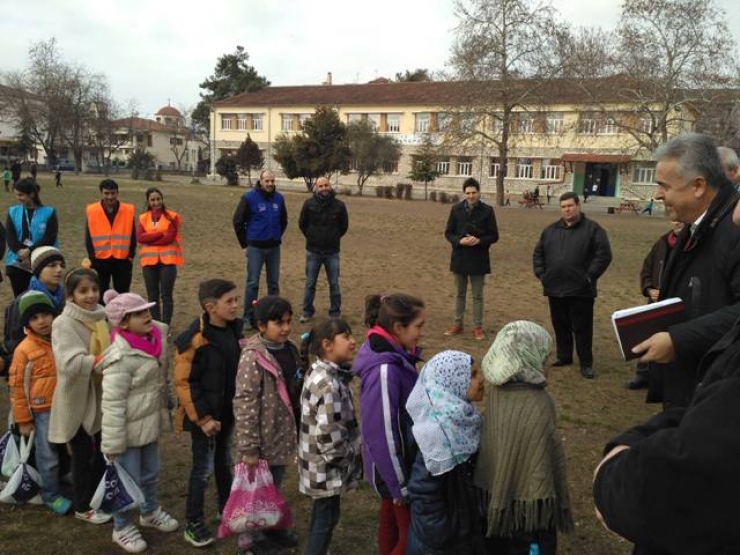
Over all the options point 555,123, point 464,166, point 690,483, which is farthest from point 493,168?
point 690,483

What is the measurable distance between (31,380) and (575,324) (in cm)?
519

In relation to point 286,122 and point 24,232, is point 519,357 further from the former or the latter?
point 286,122

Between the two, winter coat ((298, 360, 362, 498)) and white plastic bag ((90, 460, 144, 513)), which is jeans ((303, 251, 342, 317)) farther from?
winter coat ((298, 360, 362, 498))

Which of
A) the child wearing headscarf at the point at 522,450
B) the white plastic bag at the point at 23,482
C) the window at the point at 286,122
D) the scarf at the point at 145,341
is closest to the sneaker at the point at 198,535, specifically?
the scarf at the point at 145,341

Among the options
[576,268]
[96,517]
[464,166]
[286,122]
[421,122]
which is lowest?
[96,517]

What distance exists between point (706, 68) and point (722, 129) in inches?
137

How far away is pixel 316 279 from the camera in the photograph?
8.43m

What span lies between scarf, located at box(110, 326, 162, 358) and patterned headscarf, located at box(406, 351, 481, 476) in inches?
64.9

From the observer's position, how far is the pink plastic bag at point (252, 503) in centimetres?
326

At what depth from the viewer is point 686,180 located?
295 centimetres

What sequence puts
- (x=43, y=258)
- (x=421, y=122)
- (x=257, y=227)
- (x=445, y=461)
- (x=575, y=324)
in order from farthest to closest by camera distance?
(x=421, y=122) → (x=257, y=227) → (x=575, y=324) → (x=43, y=258) → (x=445, y=461)

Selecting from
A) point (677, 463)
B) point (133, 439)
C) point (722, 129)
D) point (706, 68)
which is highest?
point (706, 68)

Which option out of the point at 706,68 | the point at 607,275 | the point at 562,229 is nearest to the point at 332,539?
the point at 562,229

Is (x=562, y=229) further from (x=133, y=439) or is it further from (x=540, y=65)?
(x=540, y=65)
